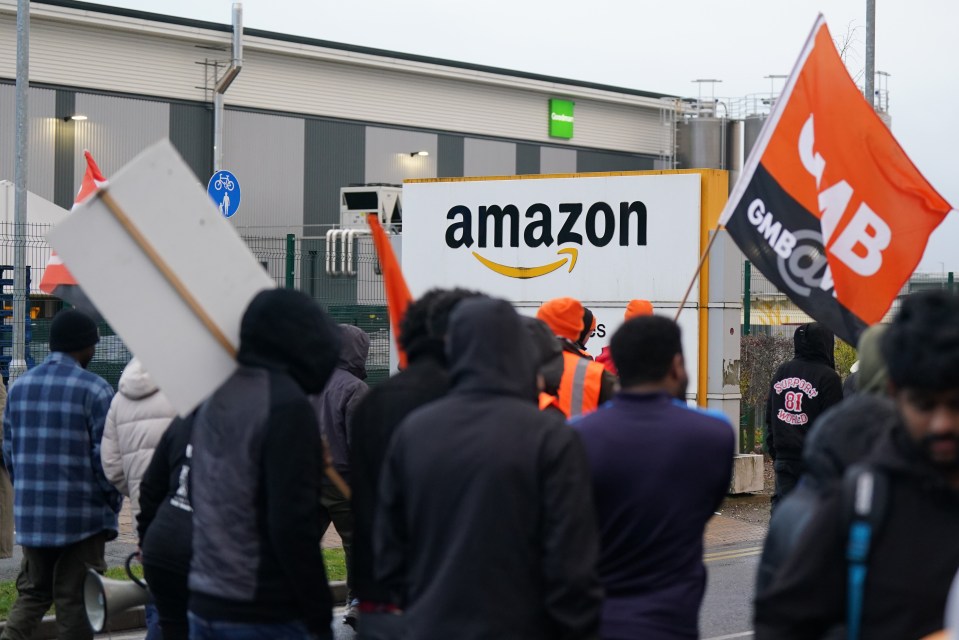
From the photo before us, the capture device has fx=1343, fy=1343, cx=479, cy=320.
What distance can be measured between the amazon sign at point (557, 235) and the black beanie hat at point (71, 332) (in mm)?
8005

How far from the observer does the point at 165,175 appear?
174 inches

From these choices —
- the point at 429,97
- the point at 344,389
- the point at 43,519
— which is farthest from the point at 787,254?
the point at 429,97

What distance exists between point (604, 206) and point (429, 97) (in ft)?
101

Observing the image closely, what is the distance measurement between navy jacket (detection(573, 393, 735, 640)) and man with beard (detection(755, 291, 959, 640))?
4.62 ft

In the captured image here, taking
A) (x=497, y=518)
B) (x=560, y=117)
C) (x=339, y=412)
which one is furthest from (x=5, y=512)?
(x=560, y=117)

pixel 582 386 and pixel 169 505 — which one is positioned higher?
pixel 582 386

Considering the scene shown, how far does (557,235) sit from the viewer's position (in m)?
14.5

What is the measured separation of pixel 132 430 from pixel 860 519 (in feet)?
15.1

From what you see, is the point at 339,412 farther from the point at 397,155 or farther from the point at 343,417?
the point at 397,155

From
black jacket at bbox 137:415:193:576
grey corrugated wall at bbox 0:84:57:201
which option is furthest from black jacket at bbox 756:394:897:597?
grey corrugated wall at bbox 0:84:57:201

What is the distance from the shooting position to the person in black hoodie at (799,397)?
31.6 ft

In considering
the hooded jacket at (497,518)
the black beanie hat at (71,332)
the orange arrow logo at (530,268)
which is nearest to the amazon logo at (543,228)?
the orange arrow logo at (530,268)

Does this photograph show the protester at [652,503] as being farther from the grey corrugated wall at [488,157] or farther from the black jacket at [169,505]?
the grey corrugated wall at [488,157]

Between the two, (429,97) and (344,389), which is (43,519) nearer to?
(344,389)
